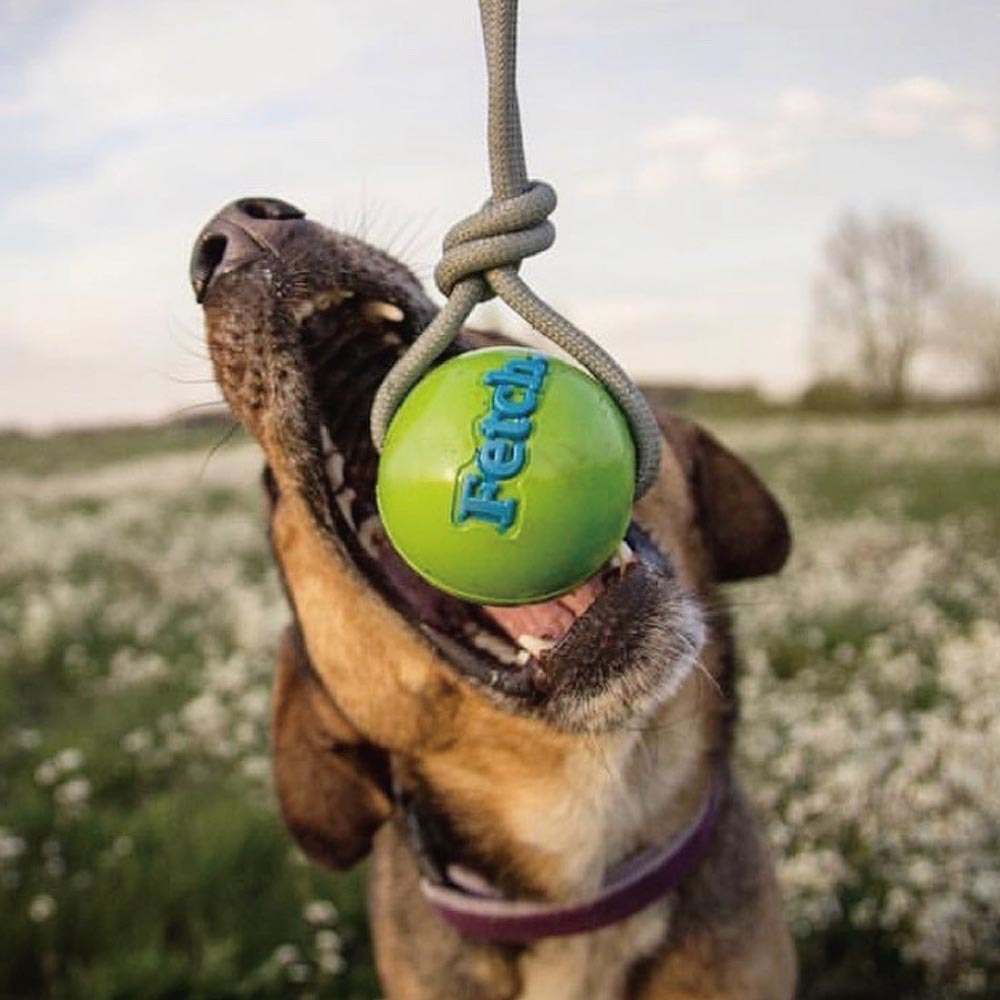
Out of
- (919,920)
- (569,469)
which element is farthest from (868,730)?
(569,469)

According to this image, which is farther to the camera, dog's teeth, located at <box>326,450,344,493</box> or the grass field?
the grass field

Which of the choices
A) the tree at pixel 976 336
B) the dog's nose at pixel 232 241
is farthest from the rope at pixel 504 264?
the tree at pixel 976 336

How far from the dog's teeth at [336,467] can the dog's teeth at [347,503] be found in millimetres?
21

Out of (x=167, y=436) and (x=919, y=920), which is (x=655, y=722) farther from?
(x=167, y=436)

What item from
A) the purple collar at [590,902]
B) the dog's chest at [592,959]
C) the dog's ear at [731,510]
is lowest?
the dog's chest at [592,959]

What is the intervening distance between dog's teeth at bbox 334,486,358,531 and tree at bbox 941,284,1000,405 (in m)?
44.9

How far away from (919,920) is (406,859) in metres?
1.66

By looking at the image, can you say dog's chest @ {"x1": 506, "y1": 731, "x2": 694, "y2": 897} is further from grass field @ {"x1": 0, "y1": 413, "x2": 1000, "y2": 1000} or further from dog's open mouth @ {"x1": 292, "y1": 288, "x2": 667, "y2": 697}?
grass field @ {"x1": 0, "y1": 413, "x2": 1000, "y2": 1000}

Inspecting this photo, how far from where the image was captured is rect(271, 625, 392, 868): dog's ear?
3.42 metres

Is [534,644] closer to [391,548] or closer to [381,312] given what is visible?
[391,548]

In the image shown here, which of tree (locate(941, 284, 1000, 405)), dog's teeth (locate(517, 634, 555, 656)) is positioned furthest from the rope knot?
tree (locate(941, 284, 1000, 405))

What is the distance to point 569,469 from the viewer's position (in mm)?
2230

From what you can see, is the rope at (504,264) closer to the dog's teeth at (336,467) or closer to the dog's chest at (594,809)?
the dog's teeth at (336,467)

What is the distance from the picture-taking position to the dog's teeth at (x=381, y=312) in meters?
2.79
